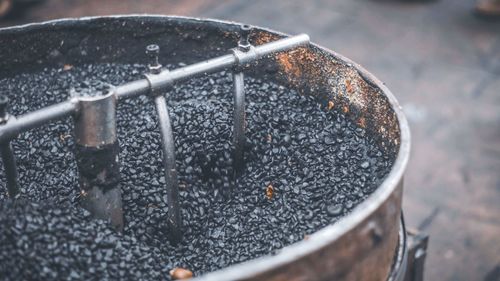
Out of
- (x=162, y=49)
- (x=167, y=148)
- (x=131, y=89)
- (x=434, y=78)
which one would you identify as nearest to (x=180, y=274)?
(x=167, y=148)

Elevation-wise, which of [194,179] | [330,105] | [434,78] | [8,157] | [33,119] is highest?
[33,119]

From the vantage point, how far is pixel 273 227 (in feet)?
4.66

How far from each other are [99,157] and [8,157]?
0.17 meters

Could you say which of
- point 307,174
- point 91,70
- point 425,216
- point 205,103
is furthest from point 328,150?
point 425,216

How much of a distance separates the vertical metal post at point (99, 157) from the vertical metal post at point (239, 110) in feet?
1.08

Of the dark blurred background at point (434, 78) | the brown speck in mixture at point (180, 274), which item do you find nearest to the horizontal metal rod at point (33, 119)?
the brown speck in mixture at point (180, 274)

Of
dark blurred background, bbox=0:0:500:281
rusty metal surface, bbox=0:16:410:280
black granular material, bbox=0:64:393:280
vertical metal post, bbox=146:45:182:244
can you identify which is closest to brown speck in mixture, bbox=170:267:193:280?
black granular material, bbox=0:64:393:280

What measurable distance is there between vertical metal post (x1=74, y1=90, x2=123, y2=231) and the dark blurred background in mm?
1828

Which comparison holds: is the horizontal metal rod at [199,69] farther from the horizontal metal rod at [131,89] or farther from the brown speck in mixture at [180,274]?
the brown speck in mixture at [180,274]

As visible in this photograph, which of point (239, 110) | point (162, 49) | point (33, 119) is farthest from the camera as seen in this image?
point (162, 49)

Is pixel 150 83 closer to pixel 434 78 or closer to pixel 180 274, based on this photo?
pixel 180 274

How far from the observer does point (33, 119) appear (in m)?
1.16

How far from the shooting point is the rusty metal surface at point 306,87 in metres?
1.03

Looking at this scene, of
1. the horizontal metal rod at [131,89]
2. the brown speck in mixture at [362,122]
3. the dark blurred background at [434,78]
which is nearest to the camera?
the horizontal metal rod at [131,89]
